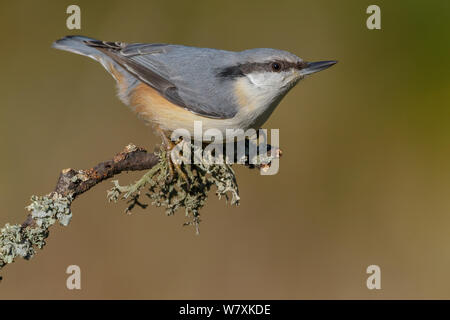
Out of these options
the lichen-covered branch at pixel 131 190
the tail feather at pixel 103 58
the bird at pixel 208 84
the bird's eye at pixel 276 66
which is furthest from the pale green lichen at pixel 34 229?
the bird's eye at pixel 276 66

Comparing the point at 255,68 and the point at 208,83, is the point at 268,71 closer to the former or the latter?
the point at 255,68

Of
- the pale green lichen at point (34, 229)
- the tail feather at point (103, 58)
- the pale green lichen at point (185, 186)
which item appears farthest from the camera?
the tail feather at point (103, 58)

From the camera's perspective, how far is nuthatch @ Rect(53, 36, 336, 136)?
247 centimetres

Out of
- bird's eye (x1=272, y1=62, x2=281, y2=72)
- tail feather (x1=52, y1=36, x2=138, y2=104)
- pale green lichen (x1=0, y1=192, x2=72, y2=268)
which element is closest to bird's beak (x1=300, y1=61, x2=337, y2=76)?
bird's eye (x1=272, y1=62, x2=281, y2=72)

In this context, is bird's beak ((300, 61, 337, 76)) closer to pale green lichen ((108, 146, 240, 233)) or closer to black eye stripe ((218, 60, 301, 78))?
Result: black eye stripe ((218, 60, 301, 78))

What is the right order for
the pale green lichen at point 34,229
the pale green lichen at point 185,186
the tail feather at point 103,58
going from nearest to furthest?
1. the pale green lichen at point 34,229
2. the pale green lichen at point 185,186
3. the tail feather at point 103,58

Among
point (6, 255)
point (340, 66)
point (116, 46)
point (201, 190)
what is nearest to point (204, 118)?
point (201, 190)

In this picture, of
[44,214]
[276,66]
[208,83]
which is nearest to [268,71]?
[276,66]

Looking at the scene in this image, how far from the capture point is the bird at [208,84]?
2.47 metres

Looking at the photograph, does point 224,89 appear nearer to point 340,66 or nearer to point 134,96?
point 134,96

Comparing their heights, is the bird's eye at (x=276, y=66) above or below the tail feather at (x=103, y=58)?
below

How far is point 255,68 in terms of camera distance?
2508 mm

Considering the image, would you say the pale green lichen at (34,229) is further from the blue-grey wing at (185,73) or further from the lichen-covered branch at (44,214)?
the blue-grey wing at (185,73)

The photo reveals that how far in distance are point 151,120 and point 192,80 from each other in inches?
11.6
